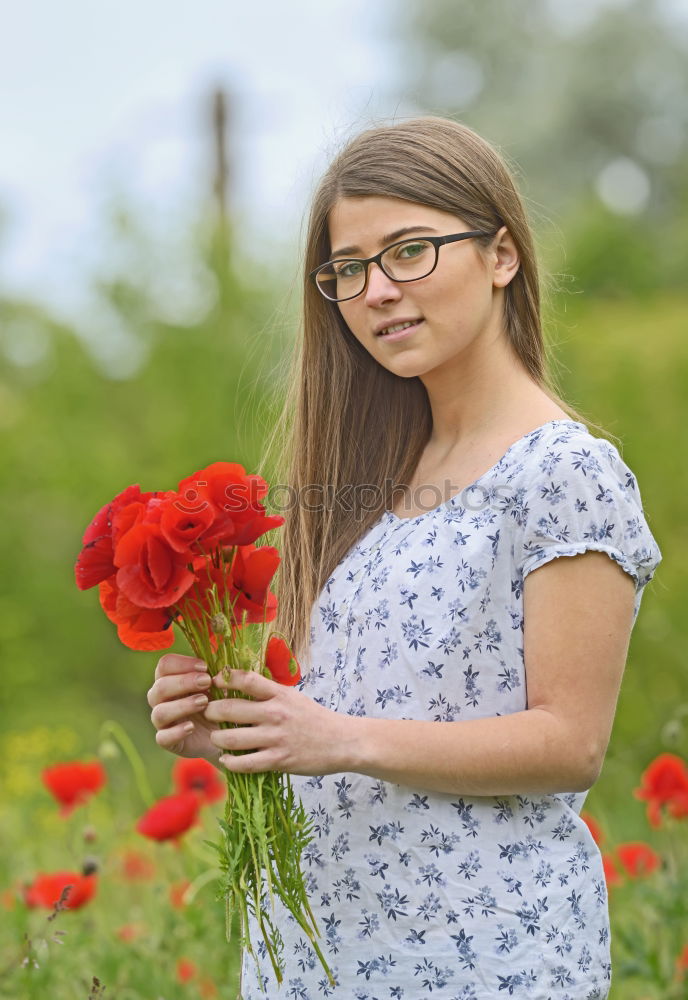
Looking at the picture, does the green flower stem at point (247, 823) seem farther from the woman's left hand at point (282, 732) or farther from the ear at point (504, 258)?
the ear at point (504, 258)

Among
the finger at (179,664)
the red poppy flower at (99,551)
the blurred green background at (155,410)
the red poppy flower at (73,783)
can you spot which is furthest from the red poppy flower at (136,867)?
the blurred green background at (155,410)

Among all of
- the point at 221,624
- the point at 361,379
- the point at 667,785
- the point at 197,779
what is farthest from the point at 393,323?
the point at 197,779

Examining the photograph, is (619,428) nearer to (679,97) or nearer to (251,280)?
(251,280)

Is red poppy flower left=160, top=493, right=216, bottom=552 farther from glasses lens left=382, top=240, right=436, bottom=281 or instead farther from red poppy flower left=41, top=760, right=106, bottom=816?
red poppy flower left=41, top=760, right=106, bottom=816

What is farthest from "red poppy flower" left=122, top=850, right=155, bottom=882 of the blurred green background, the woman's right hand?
the blurred green background

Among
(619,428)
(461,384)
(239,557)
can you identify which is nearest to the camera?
(239,557)

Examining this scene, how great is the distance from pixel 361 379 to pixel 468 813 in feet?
2.65

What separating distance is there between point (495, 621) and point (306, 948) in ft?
1.75

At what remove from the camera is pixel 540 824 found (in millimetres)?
1538

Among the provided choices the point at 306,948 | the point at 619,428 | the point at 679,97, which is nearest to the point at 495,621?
the point at 306,948

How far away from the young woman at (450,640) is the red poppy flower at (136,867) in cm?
169

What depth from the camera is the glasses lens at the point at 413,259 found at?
1657 millimetres

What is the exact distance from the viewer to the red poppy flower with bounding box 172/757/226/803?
290 cm

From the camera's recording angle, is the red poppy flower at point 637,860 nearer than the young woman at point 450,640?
No
